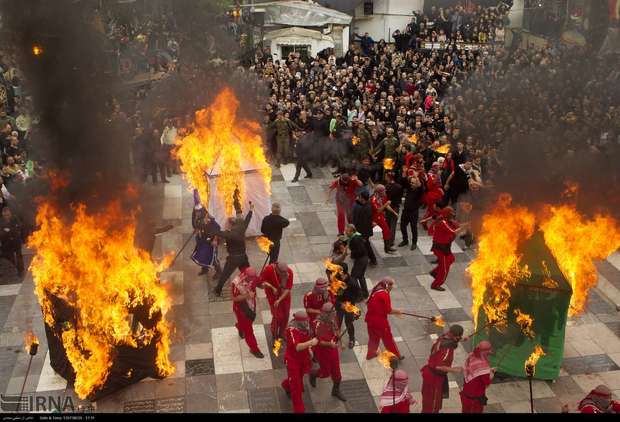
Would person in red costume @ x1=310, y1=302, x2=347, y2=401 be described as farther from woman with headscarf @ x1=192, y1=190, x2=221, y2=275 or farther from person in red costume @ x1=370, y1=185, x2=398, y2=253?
person in red costume @ x1=370, y1=185, x2=398, y2=253

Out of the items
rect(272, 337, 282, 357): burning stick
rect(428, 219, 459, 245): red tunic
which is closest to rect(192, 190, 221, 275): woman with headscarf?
rect(272, 337, 282, 357): burning stick

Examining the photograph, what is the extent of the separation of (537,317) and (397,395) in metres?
2.43

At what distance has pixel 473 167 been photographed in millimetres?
14070

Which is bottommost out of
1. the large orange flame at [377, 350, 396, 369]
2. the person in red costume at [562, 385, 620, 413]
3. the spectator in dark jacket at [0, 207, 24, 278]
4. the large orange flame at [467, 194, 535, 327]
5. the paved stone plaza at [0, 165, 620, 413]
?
the paved stone plaza at [0, 165, 620, 413]

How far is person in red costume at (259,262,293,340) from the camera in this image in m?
9.55

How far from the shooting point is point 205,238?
1121 cm

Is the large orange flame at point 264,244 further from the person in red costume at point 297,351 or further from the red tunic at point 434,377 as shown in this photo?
the red tunic at point 434,377

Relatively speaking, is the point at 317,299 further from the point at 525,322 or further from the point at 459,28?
the point at 459,28

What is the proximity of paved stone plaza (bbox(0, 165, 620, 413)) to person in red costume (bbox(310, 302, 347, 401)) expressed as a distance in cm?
21

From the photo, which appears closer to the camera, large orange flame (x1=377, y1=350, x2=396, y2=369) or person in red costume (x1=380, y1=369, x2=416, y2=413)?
person in red costume (x1=380, y1=369, x2=416, y2=413)

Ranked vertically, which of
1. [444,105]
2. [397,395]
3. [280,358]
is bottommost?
[280,358]

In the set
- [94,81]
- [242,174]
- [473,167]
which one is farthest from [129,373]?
[473,167]

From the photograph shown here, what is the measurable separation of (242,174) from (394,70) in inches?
448

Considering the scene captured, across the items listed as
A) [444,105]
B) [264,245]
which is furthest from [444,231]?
[444,105]
